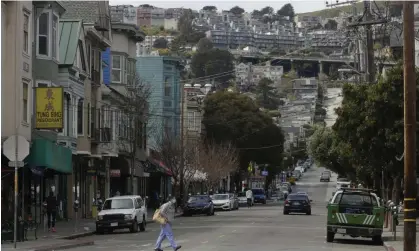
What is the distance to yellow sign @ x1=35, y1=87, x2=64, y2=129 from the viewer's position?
4005 cm

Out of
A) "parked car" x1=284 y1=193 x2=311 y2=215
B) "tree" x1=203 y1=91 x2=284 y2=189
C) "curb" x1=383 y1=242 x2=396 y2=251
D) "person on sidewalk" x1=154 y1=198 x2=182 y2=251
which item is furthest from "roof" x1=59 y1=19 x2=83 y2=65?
"tree" x1=203 y1=91 x2=284 y2=189

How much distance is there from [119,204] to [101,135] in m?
14.4

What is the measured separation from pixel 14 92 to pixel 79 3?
21.9 metres

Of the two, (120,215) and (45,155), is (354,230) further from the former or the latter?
(45,155)

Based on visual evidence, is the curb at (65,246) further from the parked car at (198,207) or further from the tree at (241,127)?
the tree at (241,127)

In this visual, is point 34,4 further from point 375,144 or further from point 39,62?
point 375,144

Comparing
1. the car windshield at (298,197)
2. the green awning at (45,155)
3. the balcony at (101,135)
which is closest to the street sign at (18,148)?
the green awning at (45,155)

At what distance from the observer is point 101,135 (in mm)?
57062

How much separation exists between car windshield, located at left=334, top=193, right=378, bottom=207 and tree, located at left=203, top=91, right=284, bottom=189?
214 ft

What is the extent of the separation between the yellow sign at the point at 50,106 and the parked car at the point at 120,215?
473cm

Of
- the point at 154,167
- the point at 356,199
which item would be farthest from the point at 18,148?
the point at 154,167

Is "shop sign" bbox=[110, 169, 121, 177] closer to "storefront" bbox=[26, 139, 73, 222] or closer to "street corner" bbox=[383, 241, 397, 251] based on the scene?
"storefront" bbox=[26, 139, 73, 222]

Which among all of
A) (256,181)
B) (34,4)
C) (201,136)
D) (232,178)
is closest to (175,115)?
(201,136)

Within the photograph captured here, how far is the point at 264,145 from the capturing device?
10750 cm
